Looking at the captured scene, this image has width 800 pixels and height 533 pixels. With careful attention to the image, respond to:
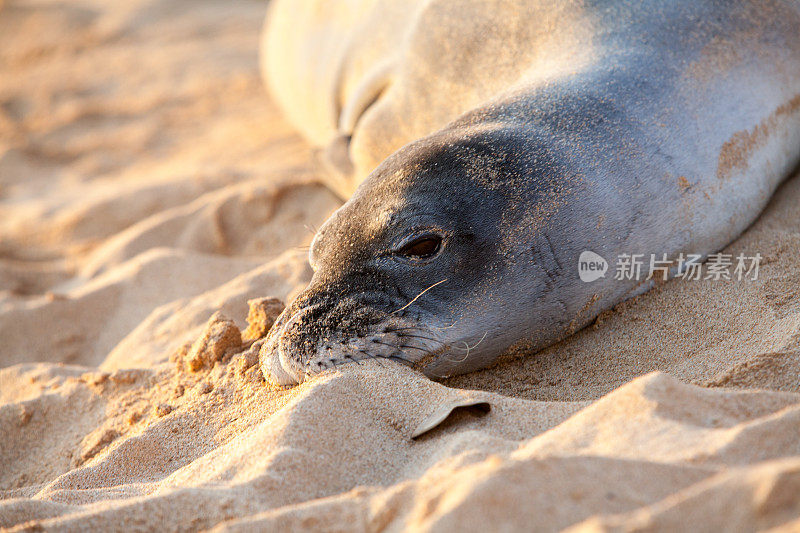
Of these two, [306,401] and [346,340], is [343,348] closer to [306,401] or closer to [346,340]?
[346,340]

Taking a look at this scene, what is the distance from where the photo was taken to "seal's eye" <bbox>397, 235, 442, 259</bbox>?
7.66ft

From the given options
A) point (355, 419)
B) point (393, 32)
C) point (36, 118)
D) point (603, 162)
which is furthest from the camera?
point (36, 118)

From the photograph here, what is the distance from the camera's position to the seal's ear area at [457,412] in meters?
1.95

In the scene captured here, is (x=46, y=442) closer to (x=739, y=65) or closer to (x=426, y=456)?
(x=426, y=456)

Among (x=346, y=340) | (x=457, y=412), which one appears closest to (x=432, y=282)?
(x=346, y=340)

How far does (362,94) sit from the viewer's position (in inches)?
154

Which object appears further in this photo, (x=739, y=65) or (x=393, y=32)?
(x=393, y=32)

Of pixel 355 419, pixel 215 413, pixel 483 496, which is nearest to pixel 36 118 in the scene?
pixel 215 413

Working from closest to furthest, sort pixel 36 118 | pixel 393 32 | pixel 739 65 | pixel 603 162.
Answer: pixel 603 162 → pixel 739 65 → pixel 393 32 → pixel 36 118

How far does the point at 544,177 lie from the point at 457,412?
0.86 meters

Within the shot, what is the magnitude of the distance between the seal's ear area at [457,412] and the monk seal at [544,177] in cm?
37

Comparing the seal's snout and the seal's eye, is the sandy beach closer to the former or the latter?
the seal's snout

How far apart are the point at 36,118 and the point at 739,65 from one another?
6105 mm

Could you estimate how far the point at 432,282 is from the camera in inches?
92.1
